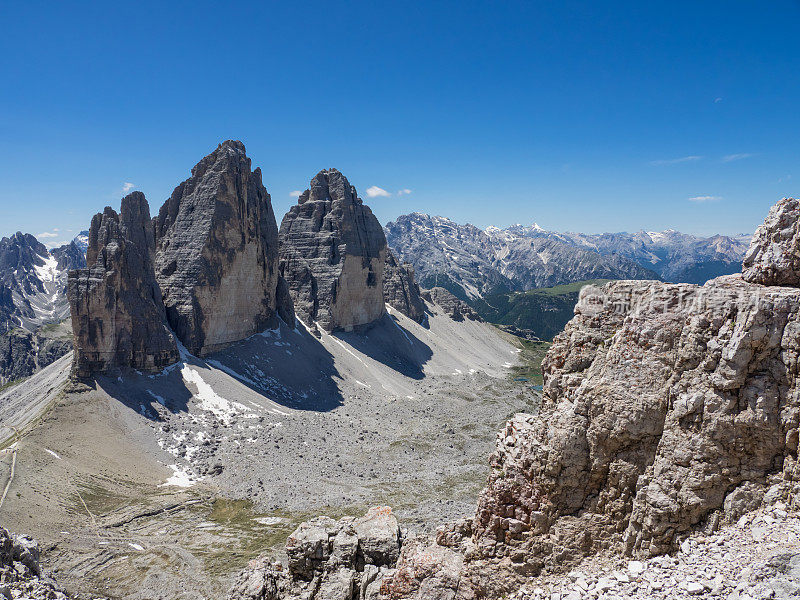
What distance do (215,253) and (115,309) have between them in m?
19.7

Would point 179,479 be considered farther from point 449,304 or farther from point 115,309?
point 449,304

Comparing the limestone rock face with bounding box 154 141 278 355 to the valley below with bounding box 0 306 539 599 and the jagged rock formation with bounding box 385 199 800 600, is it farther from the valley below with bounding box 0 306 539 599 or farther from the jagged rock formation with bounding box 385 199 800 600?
the jagged rock formation with bounding box 385 199 800 600

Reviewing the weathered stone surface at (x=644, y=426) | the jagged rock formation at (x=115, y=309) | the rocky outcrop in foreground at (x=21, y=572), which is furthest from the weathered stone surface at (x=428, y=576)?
the jagged rock formation at (x=115, y=309)

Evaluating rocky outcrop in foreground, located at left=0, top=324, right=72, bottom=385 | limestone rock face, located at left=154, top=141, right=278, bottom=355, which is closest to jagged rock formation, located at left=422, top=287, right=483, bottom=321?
limestone rock face, located at left=154, top=141, right=278, bottom=355

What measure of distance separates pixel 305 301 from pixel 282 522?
6598cm

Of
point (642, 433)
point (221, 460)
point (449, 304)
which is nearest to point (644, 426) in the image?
point (642, 433)

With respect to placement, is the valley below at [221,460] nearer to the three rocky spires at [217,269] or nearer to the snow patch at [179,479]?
the snow patch at [179,479]

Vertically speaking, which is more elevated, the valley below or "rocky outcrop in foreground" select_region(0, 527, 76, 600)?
"rocky outcrop in foreground" select_region(0, 527, 76, 600)

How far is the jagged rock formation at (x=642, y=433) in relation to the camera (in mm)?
10312

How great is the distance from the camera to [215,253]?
254 feet

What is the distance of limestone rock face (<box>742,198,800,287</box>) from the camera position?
37.4ft

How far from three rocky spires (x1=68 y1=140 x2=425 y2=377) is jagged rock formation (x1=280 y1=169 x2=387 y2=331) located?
273 millimetres

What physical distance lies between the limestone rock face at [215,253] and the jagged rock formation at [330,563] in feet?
198

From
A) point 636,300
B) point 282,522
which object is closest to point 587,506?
point 636,300
